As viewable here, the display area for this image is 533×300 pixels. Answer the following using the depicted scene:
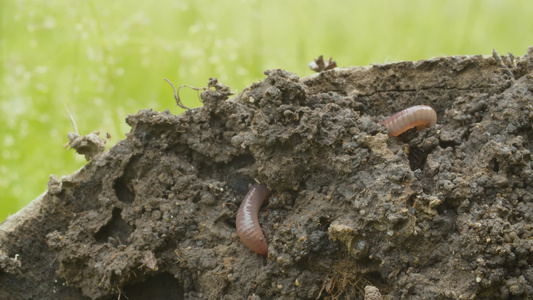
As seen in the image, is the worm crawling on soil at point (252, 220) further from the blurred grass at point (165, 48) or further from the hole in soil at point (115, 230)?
the blurred grass at point (165, 48)

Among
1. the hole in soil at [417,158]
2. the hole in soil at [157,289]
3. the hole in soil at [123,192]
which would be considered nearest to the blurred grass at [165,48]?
the hole in soil at [123,192]

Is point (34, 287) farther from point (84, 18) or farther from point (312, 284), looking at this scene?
point (84, 18)

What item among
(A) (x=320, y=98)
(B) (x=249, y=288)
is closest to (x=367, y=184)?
(A) (x=320, y=98)

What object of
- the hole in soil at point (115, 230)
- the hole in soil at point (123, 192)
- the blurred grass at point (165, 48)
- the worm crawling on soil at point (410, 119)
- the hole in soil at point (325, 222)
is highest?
the blurred grass at point (165, 48)

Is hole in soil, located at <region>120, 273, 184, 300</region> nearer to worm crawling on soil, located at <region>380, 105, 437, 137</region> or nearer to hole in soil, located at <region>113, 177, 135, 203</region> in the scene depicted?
hole in soil, located at <region>113, 177, 135, 203</region>

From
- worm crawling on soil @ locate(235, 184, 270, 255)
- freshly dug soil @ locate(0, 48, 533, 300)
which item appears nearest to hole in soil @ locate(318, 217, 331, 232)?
freshly dug soil @ locate(0, 48, 533, 300)

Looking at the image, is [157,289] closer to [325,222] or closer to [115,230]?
[115,230]
